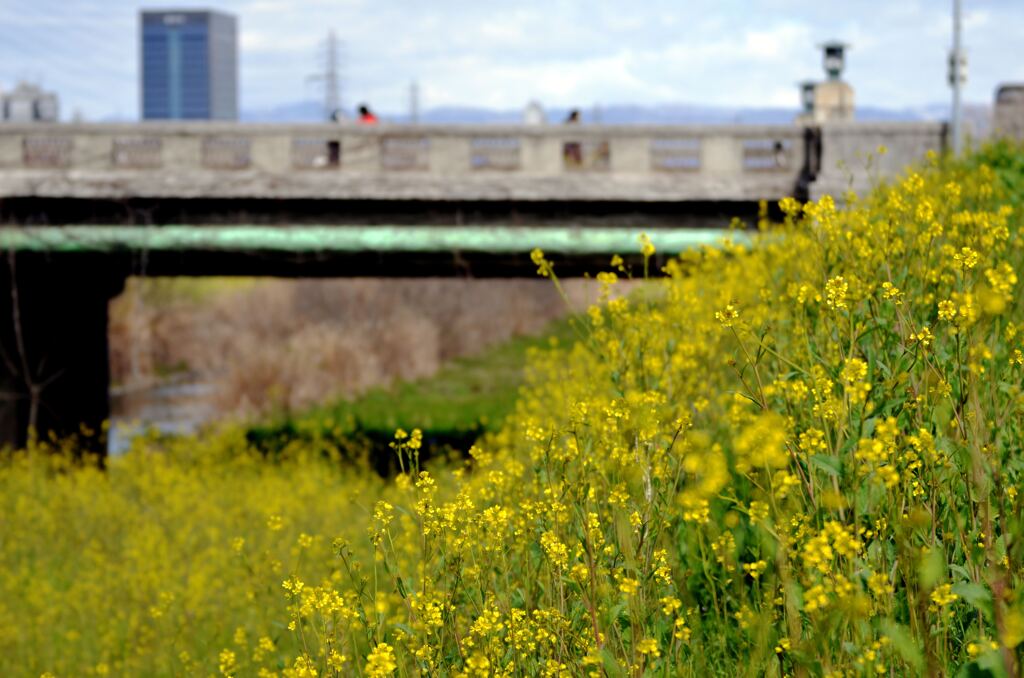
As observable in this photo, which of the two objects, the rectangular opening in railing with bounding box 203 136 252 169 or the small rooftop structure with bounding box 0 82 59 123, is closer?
the rectangular opening in railing with bounding box 203 136 252 169

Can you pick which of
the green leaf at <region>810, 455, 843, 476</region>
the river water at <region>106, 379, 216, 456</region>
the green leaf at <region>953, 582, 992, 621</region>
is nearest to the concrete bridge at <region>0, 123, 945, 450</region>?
the river water at <region>106, 379, 216, 456</region>

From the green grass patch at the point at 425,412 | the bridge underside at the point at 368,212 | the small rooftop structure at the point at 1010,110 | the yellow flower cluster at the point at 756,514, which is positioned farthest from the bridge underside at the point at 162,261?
the yellow flower cluster at the point at 756,514

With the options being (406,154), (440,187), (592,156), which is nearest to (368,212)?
(406,154)

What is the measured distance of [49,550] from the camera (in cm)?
1360

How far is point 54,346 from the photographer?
20375 mm

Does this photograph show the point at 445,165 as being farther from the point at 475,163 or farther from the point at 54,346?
the point at 54,346

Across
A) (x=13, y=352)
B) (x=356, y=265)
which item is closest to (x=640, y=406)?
(x=356, y=265)

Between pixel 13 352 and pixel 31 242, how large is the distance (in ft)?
9.18

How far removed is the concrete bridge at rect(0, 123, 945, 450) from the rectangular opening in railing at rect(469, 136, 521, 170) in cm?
2

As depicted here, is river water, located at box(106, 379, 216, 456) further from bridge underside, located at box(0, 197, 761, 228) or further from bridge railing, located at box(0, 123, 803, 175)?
bridge railing, located at box(0, 123, 803, 175)

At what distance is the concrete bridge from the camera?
1680 cm

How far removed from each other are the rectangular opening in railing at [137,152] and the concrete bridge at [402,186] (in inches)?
1.0

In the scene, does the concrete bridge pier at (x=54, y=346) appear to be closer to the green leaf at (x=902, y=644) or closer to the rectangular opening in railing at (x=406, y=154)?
the rectangular opening in railing at (x=406, y=154)

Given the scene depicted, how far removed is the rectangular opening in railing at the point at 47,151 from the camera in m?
17.8
